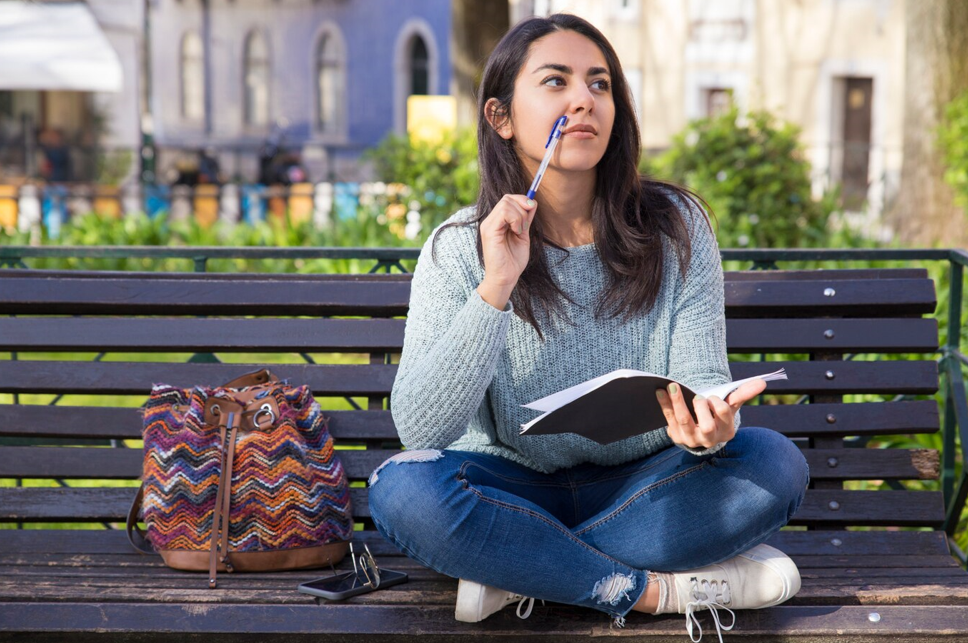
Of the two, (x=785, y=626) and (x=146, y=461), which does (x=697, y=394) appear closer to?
(x=785, y=626)

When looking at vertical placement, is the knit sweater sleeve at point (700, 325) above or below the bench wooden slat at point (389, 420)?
above

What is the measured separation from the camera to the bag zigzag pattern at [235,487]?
8.52 ft

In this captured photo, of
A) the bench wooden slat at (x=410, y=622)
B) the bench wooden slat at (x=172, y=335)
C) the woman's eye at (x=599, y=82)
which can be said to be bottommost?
the bench wooden slat at (x=410, y=622)

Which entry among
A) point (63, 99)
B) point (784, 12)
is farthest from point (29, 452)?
point (63, 99)

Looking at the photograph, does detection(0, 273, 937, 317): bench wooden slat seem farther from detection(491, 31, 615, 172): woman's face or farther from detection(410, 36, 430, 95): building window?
detection(410, 36, 430, 95): building window

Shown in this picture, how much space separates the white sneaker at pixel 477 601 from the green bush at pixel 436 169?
4500 millimetres

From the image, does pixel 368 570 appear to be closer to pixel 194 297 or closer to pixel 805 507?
pixel 194 297

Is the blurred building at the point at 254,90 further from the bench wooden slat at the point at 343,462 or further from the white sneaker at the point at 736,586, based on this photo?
the white sneaker at the point at 736,586

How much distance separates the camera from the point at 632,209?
2707mm

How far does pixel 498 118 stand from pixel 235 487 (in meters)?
1.04

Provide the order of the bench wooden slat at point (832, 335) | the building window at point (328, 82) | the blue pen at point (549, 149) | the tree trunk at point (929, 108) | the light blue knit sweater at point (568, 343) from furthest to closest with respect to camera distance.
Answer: the building window at point (328, 82) → the tree trunk at point (929, 108) → the bench wooden slat at point (832, 335) → the light blue knit sweater at point (568, 343) → the blue pen at point (549, 149)

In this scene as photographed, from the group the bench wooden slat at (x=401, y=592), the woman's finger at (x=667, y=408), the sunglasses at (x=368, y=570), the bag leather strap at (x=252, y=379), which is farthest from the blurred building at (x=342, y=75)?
the woman's finger at (x=667, y=408)

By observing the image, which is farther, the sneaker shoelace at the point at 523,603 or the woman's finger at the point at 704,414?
the sneaker shoelace at the point at 523,603

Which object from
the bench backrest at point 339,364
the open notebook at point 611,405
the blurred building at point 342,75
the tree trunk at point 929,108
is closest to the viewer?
the open notebook at point 611,405
